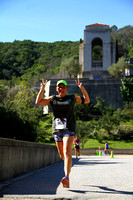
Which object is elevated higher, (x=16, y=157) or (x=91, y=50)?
(x=91, y=50)

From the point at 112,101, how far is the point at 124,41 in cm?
9176

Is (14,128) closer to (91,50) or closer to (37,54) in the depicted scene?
(91,50)

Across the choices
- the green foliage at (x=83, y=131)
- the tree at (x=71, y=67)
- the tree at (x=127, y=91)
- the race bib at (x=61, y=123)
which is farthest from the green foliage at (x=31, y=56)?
the race bib at (x=61, y=123)

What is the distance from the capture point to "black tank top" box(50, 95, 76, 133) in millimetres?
5695

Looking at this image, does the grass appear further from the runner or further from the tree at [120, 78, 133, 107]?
the runner

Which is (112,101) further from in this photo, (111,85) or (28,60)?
(28,60)

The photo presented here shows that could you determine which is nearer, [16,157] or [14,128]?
[16,157]

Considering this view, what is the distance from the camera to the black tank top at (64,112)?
224 inches

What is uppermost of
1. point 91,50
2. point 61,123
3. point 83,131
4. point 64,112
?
point 91,50

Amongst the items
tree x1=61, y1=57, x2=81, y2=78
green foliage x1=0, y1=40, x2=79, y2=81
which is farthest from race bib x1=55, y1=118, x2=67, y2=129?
green foliage x1=0, y1=40, x2=79, y2=81

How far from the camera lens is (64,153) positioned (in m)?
5.50

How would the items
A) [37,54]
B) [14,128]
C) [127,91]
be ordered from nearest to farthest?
1. [14,128]
2. [127,91]
3. [37,54]

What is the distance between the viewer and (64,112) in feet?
18.9

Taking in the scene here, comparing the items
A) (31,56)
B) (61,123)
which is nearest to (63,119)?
(61,123)
